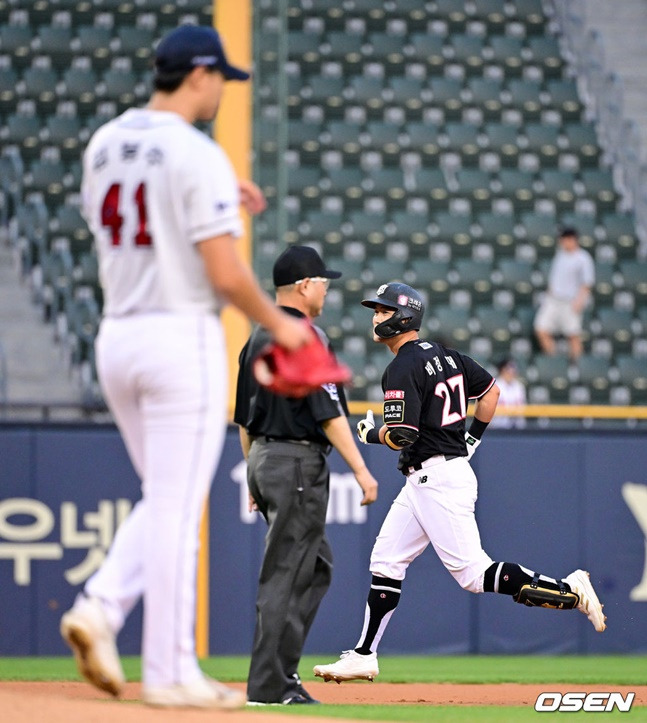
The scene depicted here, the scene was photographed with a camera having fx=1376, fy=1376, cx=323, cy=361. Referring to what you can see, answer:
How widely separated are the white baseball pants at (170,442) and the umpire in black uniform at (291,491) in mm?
1519

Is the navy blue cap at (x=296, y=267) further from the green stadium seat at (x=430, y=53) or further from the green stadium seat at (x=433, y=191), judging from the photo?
the green stadium seat at (x=430, y=53)

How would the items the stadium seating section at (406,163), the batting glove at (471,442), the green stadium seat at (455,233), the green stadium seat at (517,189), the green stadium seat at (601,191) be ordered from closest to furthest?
1. the batting glove at (471,442)
2. the stadium seating section at (406,163)
3. the green stadium seat at (455,233)
4. the green stadium seat at (517,189)
5. the green stadium seat at (601,191)

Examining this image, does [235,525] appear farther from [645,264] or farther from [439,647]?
[645,264]

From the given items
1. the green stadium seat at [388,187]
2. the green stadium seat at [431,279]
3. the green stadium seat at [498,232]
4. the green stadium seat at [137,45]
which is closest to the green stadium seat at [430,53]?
the green stadium seat at [388,187]

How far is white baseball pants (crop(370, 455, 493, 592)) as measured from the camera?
649cm

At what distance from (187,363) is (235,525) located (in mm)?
6320

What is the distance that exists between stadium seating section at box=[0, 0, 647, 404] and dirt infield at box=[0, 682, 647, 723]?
6.89m

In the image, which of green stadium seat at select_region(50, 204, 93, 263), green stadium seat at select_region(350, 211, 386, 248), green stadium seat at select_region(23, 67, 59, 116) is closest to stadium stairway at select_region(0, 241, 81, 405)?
green stadium seat at select_region(50, 204, 93, 263)

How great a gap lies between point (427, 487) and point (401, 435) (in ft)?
1.33

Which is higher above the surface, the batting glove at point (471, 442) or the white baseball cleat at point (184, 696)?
the batting glove at point (471, 442)

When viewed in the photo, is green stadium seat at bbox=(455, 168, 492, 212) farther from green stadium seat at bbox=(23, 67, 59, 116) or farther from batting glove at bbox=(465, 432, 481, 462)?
batting glove at bbox=(465, 432, 481, 462)

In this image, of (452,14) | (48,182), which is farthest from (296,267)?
(452,14)

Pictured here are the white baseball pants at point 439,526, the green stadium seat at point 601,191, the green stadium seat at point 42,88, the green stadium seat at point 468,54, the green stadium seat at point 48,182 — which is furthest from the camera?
the green stadium seat at point 468,54

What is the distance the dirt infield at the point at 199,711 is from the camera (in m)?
3.67
